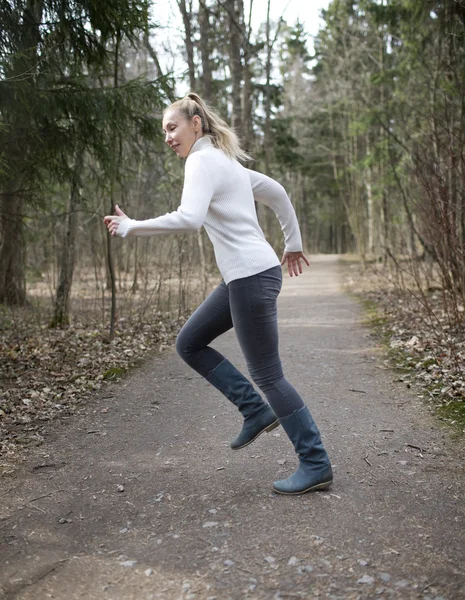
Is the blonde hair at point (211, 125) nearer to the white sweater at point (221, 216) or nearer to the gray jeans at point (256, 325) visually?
the white sweater at point (221, 216)

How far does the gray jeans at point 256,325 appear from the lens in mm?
3283

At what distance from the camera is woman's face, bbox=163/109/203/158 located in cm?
342

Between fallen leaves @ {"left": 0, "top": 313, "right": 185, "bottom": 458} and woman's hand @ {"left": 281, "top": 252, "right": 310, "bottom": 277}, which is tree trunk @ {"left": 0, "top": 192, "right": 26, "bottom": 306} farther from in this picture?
woman's hand @ {"left": 281, "top": 252, "right": 310, "bottom": 277}

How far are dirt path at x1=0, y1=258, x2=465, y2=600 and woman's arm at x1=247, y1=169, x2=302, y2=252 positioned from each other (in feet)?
4.76

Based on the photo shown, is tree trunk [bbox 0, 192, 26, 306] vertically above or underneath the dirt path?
above

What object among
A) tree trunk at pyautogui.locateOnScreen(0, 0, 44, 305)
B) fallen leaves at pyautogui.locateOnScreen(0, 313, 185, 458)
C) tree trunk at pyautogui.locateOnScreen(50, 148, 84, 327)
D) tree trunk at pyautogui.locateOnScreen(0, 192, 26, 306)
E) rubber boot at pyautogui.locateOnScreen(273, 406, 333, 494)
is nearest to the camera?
rubber boot at pyautogui.locateOnScreen(273, 406, 333, 494)

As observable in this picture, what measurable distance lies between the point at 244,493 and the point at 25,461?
172 cm

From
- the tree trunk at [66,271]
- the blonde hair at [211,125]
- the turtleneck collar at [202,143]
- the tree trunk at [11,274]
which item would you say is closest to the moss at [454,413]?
the blonde hair at [211,125]

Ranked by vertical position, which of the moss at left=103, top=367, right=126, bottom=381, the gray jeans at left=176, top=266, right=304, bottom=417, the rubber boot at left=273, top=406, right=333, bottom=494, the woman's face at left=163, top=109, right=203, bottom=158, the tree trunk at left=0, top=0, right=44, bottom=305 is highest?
the tree trunk at left=0, top=0, right=44, bottom=305

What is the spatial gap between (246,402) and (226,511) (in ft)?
2.24

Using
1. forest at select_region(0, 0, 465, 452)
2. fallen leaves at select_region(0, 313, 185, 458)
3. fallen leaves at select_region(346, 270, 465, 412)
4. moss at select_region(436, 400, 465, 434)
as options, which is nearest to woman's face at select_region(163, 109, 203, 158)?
forest at select_region(0, 0, 465, 452)

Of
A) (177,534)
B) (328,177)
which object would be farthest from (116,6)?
(328,177)

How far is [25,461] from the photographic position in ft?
14.0

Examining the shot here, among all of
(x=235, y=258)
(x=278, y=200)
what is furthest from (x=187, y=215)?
(x=278, y=200)
